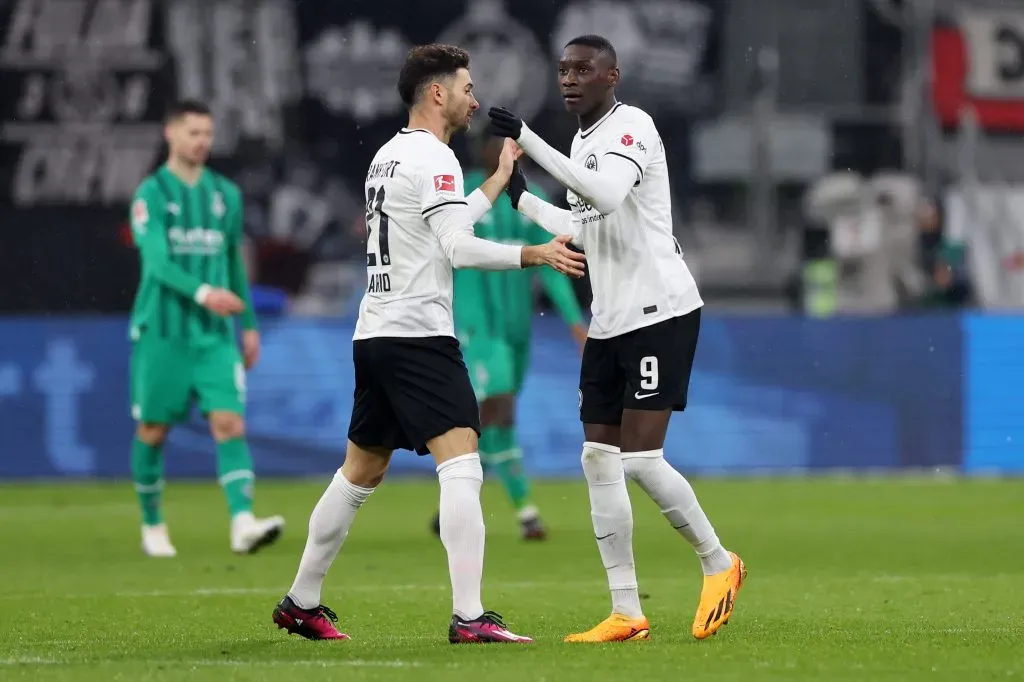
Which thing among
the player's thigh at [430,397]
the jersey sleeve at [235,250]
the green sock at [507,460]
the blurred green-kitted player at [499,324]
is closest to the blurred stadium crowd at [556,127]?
the blurred green-kitted player at [499,324]

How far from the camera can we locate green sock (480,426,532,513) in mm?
11508

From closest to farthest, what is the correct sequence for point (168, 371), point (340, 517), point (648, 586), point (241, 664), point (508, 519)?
point (241, 664) < point (340, 517) < point (648, 586) < point (168, 371) < point (508, 519)

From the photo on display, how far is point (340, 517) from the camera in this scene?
6758 mm

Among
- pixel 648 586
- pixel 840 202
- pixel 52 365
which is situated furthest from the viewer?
pixel 840 202

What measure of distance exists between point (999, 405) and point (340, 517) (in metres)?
10.5

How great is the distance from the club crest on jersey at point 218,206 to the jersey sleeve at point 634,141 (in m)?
4.20

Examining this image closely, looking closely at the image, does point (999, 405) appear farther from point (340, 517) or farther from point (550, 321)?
point (340, 517)

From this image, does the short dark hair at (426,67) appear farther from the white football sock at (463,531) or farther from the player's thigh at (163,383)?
the player's thigh at (163,383)

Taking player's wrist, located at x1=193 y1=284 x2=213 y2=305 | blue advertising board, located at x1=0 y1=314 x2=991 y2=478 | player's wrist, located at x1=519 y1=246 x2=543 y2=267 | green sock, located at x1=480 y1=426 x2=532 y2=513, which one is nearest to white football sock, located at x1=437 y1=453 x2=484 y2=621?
player's wrist, located at x1=519 y1=246 x2=543 y2=267

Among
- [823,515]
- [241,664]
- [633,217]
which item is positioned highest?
[633,217]

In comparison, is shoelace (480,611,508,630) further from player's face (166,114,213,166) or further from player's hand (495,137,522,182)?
player's face (166,114,213,166)

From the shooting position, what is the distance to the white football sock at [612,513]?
6840mm

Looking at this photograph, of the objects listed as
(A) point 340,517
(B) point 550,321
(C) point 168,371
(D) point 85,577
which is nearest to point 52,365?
(B) point 550,321

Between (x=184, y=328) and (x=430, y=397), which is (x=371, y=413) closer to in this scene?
(x=430, y=397)
